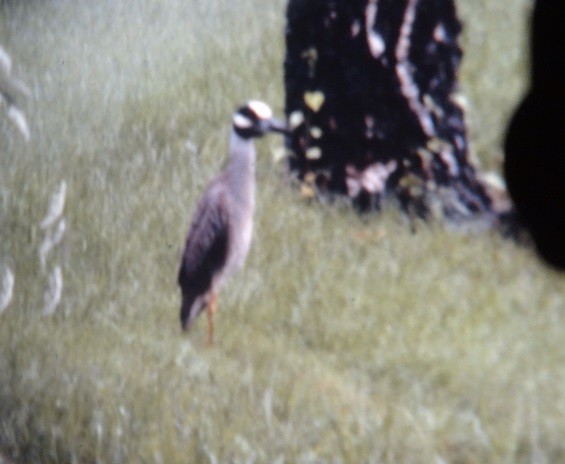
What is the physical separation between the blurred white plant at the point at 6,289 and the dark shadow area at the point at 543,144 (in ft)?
4.76

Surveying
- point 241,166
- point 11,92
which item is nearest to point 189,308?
point 241,166

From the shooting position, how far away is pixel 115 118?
81.5 inches

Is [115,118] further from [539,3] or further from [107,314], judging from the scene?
[539,3]

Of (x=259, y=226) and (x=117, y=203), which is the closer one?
(x=259, y=226)

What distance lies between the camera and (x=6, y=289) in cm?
221

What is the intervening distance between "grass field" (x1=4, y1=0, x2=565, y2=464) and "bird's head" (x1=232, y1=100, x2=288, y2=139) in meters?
0.02

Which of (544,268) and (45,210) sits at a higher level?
(544,268)

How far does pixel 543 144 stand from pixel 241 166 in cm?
74

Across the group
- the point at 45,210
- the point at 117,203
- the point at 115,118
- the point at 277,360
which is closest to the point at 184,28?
the point at 115,118

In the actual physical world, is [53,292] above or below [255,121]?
below

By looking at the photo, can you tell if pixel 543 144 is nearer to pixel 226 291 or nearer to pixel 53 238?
pixel 226 291

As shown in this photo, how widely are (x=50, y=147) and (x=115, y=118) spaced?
24 centimetres

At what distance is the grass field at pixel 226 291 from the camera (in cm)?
144

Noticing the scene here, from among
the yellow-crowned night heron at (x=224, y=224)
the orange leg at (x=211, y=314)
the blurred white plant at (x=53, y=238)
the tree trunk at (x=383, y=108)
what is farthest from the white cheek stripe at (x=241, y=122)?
the blurred white plant at (x=53, y=238)
